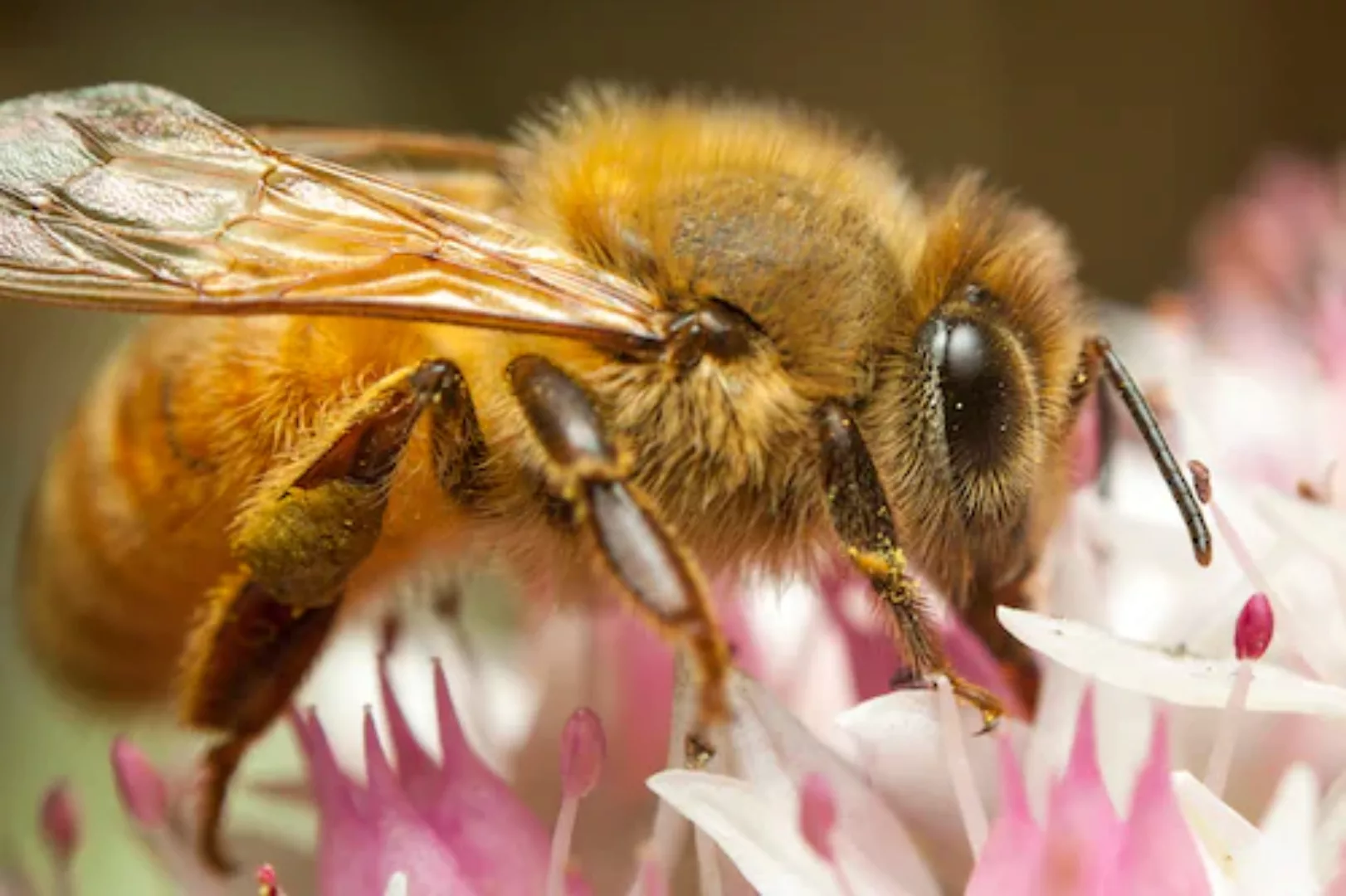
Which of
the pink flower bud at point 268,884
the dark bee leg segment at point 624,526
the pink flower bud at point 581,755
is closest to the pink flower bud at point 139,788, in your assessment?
the pink flower bud at point 268,884

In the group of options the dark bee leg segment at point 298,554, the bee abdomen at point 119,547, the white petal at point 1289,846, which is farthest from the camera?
the bee abdomen at point 119,547

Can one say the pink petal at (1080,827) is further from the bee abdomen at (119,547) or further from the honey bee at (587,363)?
the bee abdomen at (119,547)

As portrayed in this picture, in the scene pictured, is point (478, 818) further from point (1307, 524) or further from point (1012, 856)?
point (1307, 524)

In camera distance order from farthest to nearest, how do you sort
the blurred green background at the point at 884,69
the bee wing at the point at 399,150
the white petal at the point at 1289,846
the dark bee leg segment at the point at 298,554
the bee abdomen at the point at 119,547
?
the blurred green background at the point at 884,69, the bee wing at the point at 399,150, the bee abdomen at the point at 119,547, the dark bee leg segment at the point at 298,554, the white petal at the point at 1289,846

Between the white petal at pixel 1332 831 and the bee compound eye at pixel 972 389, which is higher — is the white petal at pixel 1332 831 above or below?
below

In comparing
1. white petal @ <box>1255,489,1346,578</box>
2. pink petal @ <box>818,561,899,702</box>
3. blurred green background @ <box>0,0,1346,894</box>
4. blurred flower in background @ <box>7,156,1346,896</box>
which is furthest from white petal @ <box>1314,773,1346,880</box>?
blurred green background @ <box>0,0,1346,894</box>

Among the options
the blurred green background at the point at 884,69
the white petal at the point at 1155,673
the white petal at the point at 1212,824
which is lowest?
the white petal at the point at 1212,824
